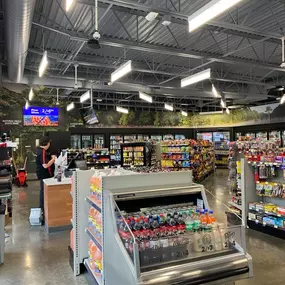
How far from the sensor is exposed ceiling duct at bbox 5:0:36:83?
481cm

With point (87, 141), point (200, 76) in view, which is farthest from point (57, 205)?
point (87, 141)

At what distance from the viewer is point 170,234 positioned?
2.32 metres

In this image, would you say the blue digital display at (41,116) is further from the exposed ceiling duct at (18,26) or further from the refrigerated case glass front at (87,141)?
the exposed ceiling duct at (18,26)

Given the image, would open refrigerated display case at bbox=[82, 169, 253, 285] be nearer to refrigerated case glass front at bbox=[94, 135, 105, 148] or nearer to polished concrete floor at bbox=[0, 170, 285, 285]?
polished concrete floor at bbox=[0, 170, 285, 285]

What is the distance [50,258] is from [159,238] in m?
2.77

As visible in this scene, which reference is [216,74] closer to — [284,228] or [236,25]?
[236,25]

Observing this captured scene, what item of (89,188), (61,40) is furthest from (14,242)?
(61,40)

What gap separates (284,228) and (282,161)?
3.76ft

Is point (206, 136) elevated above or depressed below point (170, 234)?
above

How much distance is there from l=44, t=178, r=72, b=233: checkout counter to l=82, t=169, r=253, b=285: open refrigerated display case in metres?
2.71

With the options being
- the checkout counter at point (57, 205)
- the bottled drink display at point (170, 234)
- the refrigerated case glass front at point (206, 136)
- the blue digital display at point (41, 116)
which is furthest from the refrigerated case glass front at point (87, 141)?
the bottled drink display at point (170, 234)

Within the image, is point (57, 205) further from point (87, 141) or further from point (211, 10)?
point (87, 141)

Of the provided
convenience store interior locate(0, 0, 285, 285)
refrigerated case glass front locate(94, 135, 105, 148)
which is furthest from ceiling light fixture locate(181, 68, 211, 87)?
refrigerated case glass front locate(94, 135, 105, 148)

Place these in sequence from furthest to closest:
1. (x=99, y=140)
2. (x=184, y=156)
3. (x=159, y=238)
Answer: (x=99, y=140)
(x=184, y=156)
(x=159, y=238)
